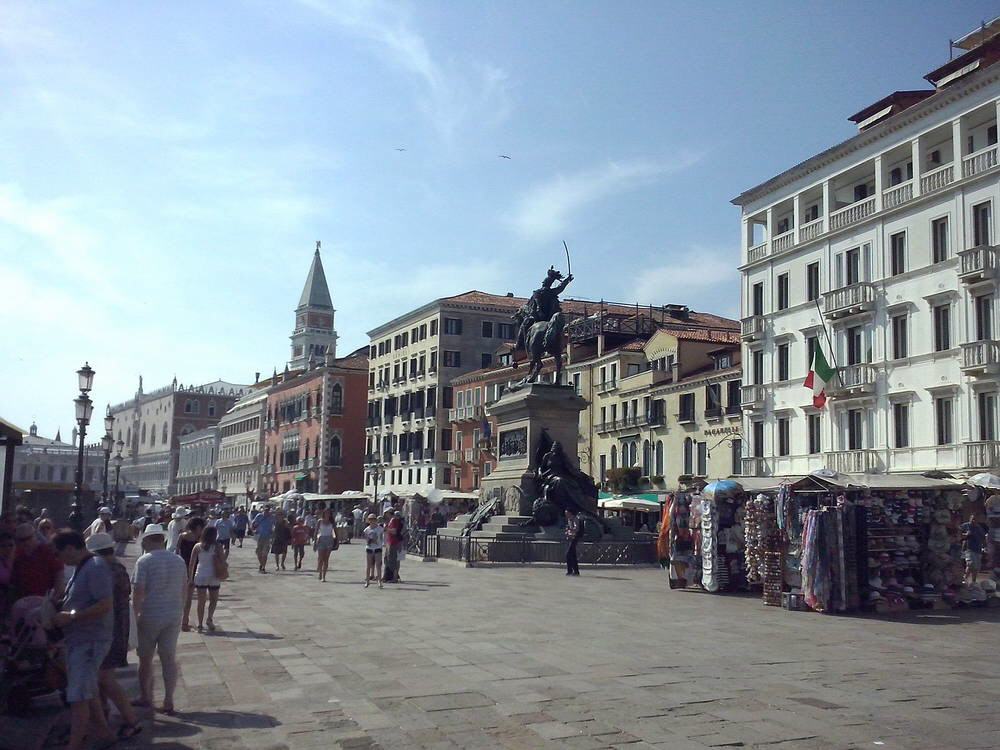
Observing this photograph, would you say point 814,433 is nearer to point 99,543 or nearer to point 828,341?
point 828,341

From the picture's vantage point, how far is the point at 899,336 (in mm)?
36438

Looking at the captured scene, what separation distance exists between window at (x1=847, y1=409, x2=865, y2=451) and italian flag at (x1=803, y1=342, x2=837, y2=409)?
116cm

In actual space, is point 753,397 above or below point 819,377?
below

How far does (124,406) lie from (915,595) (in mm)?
175480

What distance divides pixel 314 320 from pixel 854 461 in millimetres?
127759

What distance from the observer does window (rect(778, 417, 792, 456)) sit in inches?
1649

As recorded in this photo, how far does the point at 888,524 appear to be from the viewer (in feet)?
53.0

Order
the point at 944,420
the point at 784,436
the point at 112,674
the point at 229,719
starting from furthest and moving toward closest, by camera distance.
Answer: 1. the point at 784,436
2. the point at 944,420
3. the point at 229,719
4. the point at 112,674

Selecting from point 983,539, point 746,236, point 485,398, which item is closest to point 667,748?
point 983,539

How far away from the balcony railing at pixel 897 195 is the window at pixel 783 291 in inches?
259

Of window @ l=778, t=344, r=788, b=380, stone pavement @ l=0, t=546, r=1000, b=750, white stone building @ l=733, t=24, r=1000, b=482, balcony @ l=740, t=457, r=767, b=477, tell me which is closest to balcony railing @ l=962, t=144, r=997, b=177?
white stone building @ l=733, t=24, r=1000, b=482

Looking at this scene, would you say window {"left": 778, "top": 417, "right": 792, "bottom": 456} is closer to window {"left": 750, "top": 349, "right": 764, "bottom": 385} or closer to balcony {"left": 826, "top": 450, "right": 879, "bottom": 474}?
window {"left": 750, "top": 349, "right": 764, "bottom": 385}

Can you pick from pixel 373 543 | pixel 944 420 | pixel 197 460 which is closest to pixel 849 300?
pixel 944 420

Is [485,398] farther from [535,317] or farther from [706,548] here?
[706,548]
